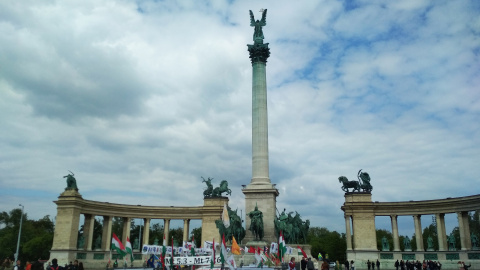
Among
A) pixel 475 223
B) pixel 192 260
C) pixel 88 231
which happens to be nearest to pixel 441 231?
pixel 475 223

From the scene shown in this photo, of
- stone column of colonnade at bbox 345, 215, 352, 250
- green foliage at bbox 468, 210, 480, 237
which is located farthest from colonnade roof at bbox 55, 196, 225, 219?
green foliage at bbox 468, 210, 480, 237

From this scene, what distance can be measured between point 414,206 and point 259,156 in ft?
92.5

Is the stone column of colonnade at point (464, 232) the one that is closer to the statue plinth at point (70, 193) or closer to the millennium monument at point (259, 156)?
the millennium monument at point (259, 156)

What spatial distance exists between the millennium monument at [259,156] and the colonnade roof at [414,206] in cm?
2163

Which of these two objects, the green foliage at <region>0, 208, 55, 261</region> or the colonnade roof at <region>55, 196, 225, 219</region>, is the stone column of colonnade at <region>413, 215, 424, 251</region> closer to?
the colonnade roof at <region>55, 196, 225, 219</region>

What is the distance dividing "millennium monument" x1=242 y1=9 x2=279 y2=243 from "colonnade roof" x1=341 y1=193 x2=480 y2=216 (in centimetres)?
2163

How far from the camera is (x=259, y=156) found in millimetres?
44188

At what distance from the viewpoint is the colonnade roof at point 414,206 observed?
53.2 m

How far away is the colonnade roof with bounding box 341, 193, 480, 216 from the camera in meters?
53.2

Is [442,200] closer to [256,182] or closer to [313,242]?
[256,182]

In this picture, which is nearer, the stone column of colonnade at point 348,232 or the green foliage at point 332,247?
the stone column of colonnade at point 348,232

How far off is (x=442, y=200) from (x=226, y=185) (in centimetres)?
3133

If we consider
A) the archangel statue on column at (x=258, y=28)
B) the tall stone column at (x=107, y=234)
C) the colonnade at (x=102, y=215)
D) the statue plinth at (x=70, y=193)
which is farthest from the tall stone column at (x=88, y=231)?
the archangel statue on column at (x=258, y=28)

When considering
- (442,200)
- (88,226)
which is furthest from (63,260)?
(442,200)
